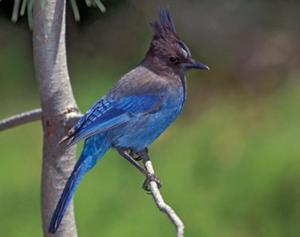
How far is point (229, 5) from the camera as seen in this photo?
14.1 feet

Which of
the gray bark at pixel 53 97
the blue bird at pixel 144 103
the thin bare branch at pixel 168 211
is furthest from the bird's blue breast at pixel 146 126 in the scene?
the thin bare branch at pixel 168 211

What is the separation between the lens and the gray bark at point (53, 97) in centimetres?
166

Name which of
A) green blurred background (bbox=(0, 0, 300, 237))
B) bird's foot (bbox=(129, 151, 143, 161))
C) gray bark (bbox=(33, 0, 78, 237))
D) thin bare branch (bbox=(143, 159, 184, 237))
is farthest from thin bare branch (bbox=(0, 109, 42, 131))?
green blurred background (bbox=(0, 0, 300, 237))

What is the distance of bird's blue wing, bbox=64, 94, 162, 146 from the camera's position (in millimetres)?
1744

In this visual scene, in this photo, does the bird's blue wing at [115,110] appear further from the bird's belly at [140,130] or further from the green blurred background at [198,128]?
the green blurred background at [198,128]

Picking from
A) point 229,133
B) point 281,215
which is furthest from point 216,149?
point 281,215

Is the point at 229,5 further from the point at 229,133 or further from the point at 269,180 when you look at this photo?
the point at 269,180

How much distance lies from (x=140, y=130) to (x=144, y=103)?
0.17ft

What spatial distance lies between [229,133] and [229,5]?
0.97 metres

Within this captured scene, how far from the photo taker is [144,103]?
1.87 meters

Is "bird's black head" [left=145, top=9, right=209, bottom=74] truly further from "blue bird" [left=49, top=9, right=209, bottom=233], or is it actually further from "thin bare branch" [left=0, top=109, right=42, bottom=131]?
"thin bare branch" [left=0, top=109, right=42, bottom=131]

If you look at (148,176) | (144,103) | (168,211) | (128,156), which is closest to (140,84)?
(144,103)

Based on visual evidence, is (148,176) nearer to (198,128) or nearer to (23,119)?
(23,119)

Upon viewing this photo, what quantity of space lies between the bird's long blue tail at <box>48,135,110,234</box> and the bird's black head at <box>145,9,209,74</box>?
18 cm
